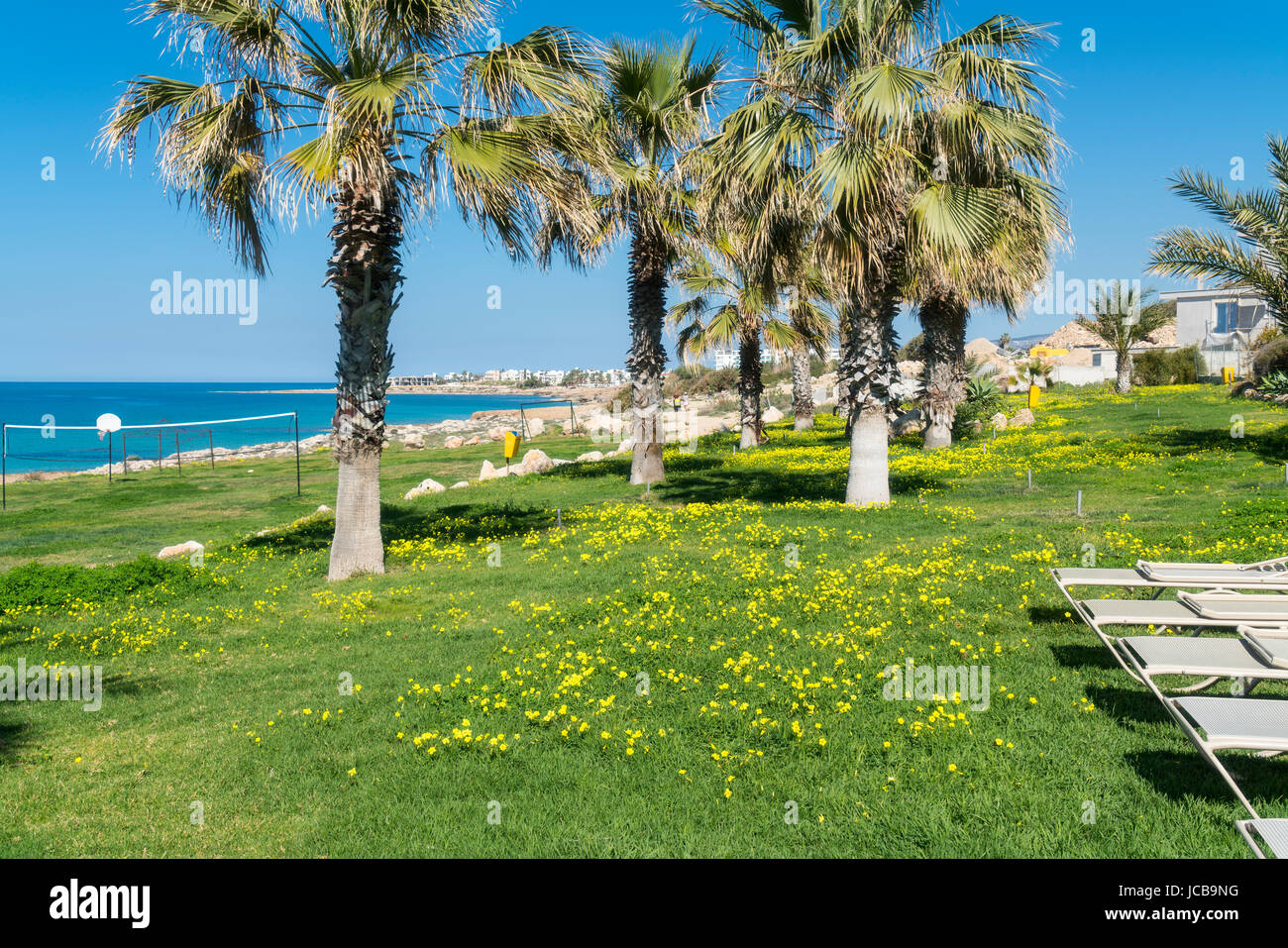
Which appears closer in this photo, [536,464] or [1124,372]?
[536,464]

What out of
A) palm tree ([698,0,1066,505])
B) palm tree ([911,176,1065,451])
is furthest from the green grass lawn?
palm tree ([911,176,1065,451])

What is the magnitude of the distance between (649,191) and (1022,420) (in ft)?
54.5

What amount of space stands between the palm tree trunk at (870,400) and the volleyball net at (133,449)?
1568 centimetres

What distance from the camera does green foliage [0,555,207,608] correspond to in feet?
34.1

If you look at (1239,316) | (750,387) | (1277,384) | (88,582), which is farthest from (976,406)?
(1239,316)

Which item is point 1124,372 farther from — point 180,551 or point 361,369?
point 180,551

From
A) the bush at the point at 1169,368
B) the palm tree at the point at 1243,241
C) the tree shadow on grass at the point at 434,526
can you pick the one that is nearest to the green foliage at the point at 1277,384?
the palm tree at the point at 1243,241

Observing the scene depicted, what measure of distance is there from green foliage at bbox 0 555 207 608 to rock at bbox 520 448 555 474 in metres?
13.4

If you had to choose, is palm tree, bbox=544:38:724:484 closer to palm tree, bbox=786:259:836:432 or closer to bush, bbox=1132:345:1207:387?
palm tree, bbox=786:259:836:432

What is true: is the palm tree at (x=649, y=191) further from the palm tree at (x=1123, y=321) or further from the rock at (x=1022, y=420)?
the palm tree at (x=1123, y=321)

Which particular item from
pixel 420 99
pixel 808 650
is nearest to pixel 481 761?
pixel 808 650

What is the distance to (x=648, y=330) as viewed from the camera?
18703 mm

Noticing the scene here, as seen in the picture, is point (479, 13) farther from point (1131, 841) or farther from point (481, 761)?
point (1131, 841)
